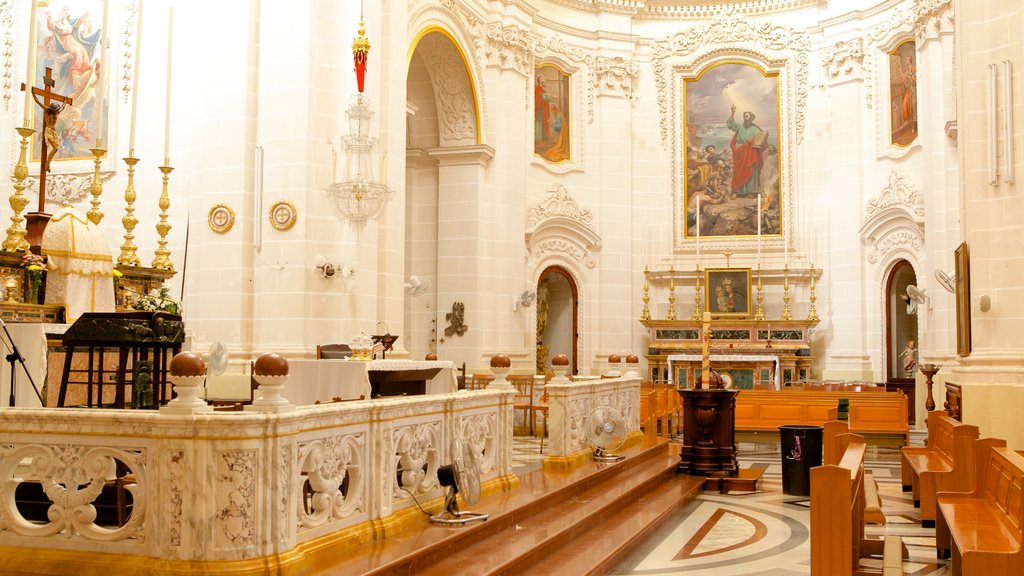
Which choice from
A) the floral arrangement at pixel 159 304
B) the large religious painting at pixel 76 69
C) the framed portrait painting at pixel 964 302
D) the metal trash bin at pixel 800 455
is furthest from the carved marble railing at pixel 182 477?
the large religious painting at pixel 76 69

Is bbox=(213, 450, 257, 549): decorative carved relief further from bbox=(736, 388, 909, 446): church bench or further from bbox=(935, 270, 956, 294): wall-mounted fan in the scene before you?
bbox=(935, 270, 956, 294): wall-mounted fan

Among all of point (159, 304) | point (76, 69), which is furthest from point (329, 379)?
point (76, 69)

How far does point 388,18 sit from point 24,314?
7.08m

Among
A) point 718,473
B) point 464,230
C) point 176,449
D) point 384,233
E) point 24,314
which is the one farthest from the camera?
point 464,230

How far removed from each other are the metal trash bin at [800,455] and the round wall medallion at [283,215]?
6415mm

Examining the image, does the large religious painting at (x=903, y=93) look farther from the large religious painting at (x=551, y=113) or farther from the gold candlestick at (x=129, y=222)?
the gold candlestick at (x=129, y=222)

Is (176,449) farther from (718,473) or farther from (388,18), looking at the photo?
(388,18)

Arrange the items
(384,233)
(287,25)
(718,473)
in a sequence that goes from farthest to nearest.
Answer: (384,233), (287,25), (718,473)

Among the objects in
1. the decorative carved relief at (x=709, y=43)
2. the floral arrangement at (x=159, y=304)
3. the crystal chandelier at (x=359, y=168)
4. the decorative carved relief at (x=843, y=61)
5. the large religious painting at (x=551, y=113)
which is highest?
the decorative carved relief at (x=709, y=43)

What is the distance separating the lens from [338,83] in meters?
12.8

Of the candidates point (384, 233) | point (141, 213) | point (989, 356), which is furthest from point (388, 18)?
point (989, 356)

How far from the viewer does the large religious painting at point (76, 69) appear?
13398mm

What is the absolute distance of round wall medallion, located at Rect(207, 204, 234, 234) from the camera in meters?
12.5

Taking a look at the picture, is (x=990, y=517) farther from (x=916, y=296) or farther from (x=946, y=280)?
(x=916, y=296)
